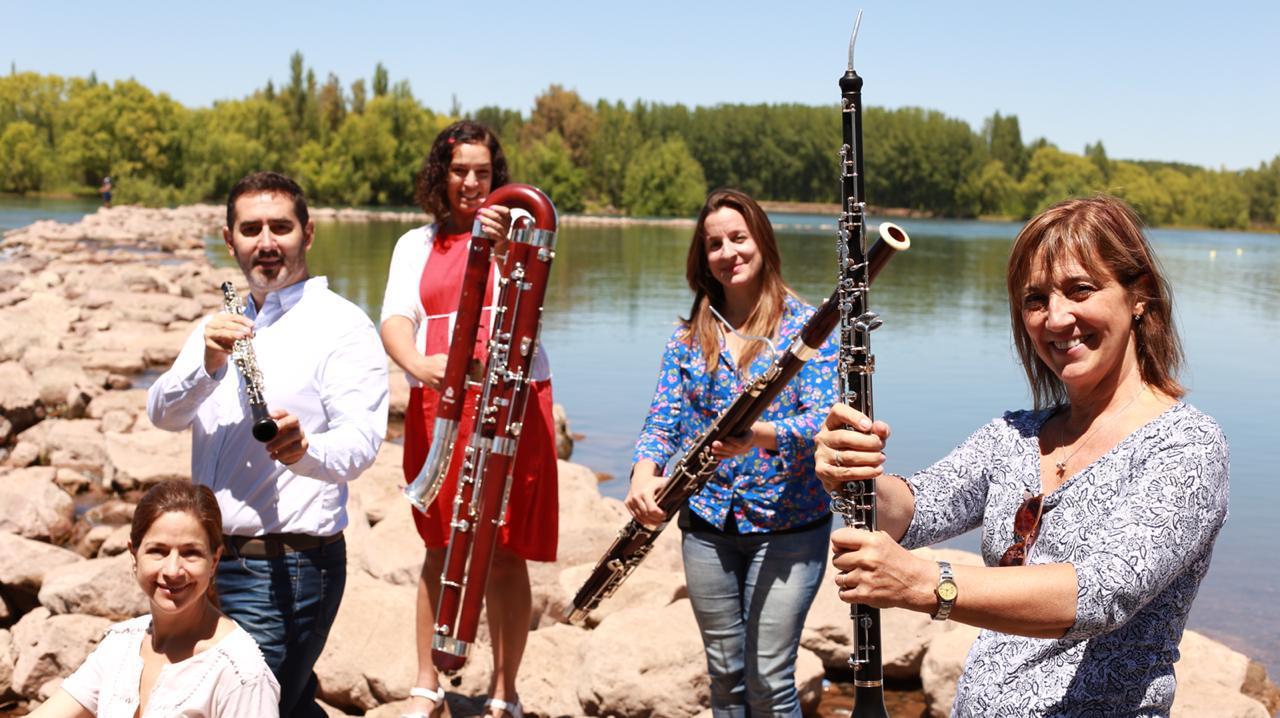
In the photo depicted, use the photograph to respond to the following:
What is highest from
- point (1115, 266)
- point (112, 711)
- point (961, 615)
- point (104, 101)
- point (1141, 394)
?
point (104, 101)

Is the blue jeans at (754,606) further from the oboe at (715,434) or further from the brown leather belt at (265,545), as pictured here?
the brown leather belt at (265,545)

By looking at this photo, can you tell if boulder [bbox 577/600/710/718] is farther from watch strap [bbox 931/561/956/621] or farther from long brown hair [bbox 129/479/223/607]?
watch strap [bbox 931/561/956/621]

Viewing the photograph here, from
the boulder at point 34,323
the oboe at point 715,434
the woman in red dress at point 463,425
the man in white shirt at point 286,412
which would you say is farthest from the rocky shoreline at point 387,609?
the boulder at point 34,323

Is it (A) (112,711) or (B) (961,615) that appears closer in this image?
(B) (961,615)

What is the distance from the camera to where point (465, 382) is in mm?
3971

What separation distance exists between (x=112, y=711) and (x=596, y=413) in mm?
10230

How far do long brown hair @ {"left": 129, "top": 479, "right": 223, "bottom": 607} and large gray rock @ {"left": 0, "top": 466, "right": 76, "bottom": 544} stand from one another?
4600 mm

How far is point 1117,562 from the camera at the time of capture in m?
1.89

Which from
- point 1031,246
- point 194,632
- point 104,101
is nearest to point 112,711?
point 194,632

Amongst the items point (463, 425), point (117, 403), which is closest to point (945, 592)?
point (463, 425)

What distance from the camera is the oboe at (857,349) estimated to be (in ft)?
7.33

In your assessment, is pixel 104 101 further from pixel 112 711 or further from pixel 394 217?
pixel 112 711

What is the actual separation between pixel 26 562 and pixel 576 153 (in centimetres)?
10791

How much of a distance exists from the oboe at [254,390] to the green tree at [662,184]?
102m
